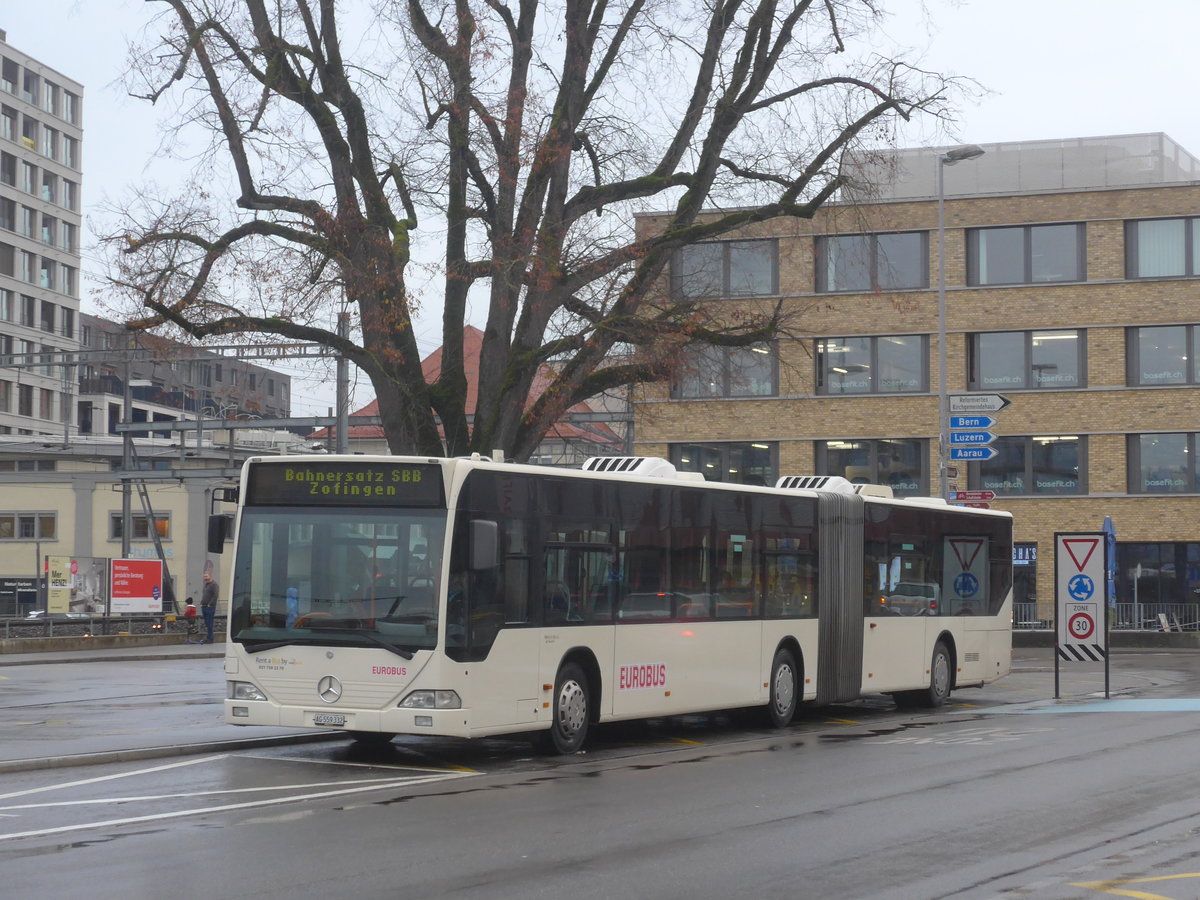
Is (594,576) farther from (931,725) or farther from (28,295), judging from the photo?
(28,295)

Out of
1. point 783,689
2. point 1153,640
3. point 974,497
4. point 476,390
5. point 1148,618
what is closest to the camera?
point 783,689

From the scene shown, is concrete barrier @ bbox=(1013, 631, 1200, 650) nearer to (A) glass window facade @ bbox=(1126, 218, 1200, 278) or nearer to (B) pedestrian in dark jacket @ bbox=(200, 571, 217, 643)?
(A) glass window facade @ bbox=(1126, 218, 1200, 278)

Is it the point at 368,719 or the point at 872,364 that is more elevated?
the point at 872,364

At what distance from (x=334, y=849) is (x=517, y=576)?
18.5ft

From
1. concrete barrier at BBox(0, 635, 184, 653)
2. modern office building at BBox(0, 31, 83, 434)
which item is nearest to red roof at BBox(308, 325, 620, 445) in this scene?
concrete barrier at BBox(0, 635, 184, 653)

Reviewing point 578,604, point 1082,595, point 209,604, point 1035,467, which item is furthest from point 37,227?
point 578,604

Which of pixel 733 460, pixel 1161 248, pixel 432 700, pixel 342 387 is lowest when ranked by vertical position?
pixel 432 700

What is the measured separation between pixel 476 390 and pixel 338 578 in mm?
20398

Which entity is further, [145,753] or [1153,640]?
[1153,640]

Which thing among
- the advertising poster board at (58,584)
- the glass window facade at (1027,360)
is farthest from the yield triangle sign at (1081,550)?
the glass window facade at (1027,360)

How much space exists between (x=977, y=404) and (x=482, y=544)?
57.5ft

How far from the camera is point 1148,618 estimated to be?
4828 centimetres

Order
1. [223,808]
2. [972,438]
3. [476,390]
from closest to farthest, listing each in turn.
→ [223,808] → [972,438] → [476,390]

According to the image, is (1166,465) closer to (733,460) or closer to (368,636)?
(733,460)
